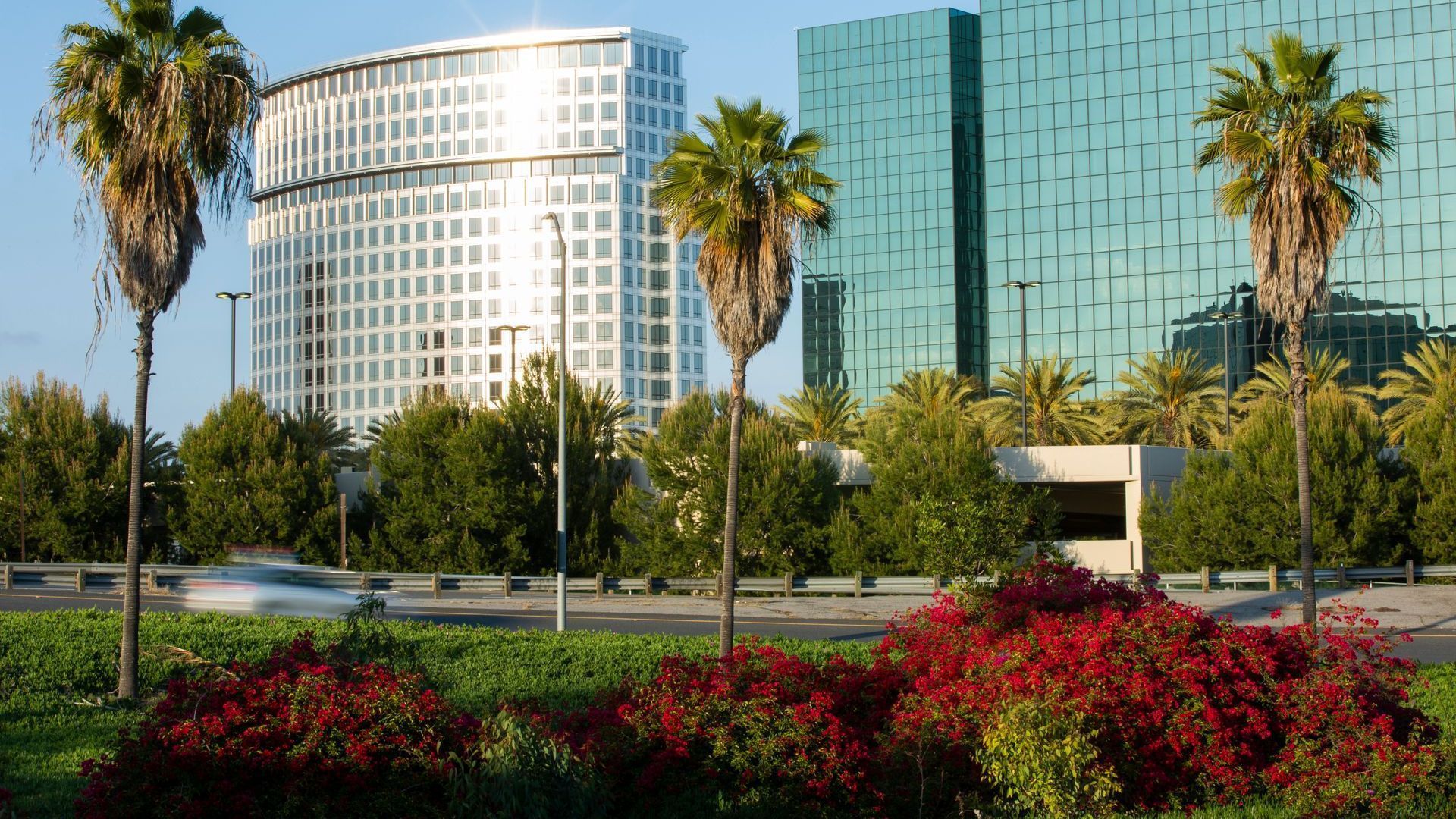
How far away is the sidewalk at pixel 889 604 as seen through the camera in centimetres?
3030

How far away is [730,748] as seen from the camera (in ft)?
36.6

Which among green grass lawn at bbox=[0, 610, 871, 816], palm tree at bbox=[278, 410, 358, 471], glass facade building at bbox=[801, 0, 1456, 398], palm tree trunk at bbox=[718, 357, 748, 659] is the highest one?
glass facade building at bbox=[801, 0, 1456, 398]

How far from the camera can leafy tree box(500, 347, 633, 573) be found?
44344mm

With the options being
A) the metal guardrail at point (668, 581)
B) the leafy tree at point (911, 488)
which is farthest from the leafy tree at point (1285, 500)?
the leafy tree at point (911, 488)

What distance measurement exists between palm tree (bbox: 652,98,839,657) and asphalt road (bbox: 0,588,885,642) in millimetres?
8149

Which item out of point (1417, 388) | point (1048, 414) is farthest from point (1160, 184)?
point (1417, 388)

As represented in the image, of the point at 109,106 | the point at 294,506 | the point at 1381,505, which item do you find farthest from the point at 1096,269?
the point at 109,106

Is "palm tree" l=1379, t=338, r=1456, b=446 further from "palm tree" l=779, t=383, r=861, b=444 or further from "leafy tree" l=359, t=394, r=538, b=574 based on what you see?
"leafy tree" l=359, t=394, r=538, b=574

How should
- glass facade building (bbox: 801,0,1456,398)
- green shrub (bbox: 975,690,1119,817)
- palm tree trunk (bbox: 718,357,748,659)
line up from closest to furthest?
1. green shrub (bbox: 975,690,1119,817)
2. palm tree trunk (bbox: 718,357,748,659)
3. glass facade building (bbox: 801,0,1456,398)

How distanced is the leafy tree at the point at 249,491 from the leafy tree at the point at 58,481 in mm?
3026

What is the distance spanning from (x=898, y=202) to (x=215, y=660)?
98270mm

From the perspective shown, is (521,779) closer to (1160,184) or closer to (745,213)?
(745,213)

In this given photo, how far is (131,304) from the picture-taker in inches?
655

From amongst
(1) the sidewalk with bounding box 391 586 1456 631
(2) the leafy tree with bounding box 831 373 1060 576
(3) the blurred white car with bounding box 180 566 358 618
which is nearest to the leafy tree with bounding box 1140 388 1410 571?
(1) the sidewalk with bounding box 391 586 1456 631
